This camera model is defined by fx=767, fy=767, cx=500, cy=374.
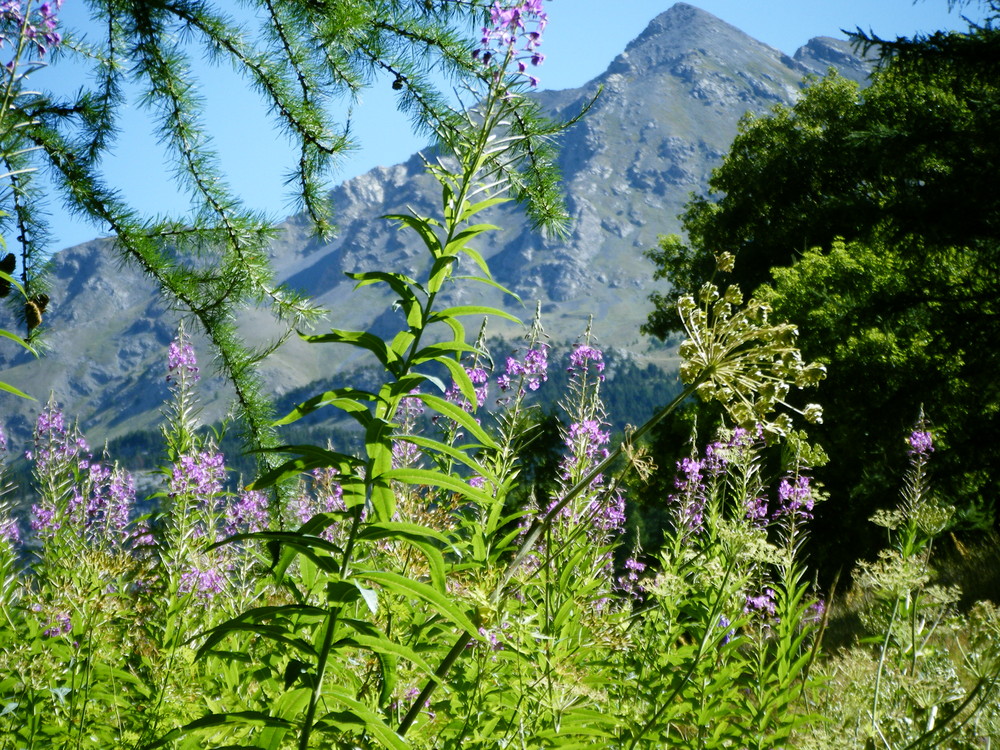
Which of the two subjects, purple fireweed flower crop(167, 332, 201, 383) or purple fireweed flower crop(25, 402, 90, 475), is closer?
purple fireweed flower crop(167, 332, 201, 383)

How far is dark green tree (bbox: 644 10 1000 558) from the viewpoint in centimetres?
1126

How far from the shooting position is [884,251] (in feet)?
59.0

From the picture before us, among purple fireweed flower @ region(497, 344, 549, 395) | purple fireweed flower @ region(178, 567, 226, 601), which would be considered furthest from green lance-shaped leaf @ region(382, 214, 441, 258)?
purple fireweed flower @ region(178, 567, 226, 601)

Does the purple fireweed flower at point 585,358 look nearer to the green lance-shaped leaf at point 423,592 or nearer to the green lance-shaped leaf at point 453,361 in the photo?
the green lance-shaped leaf at point 453,361

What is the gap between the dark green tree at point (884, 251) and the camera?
11.3 m

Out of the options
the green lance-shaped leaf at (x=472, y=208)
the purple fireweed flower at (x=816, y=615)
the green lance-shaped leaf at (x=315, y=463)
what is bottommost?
the purple fireweed flower at (x=816, y=615)

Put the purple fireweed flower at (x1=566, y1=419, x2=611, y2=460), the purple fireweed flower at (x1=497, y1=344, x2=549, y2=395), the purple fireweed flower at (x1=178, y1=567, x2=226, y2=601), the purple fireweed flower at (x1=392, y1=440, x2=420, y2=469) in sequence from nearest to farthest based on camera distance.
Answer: the purple fireweed flower at (x1=566, y1=419, x2=611, y2=460)
the purple fireweed flower at (x1=497, y1=344, x2=549, y2=395)
the purple fireweed flower at (x1=392, y1=440, x2=420, y2=469)
the purple fireweed flower at (x1=178, y1=567, x2=226, y2=601)

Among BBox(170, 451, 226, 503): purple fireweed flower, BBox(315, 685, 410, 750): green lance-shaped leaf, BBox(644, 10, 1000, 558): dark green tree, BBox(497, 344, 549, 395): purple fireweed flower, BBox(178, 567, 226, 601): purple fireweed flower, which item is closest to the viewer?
BBox(315, 685, 410, 750): green lance-shaped leaf

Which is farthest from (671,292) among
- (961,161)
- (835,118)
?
(961,161)

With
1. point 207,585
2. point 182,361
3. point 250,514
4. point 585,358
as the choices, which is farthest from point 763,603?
point 250,514

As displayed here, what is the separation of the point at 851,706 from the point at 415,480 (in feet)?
5.11

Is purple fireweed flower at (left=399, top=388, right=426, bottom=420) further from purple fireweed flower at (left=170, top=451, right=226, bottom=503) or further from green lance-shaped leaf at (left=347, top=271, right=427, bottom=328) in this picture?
green lance-shaped leaf at (left=347, top=271, right=427, bottom=328)

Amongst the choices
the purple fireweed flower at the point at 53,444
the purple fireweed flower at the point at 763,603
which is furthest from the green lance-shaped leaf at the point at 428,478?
the purple fireweed flower at the point at 53,444

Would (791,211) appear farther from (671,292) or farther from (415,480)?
(415,480)
